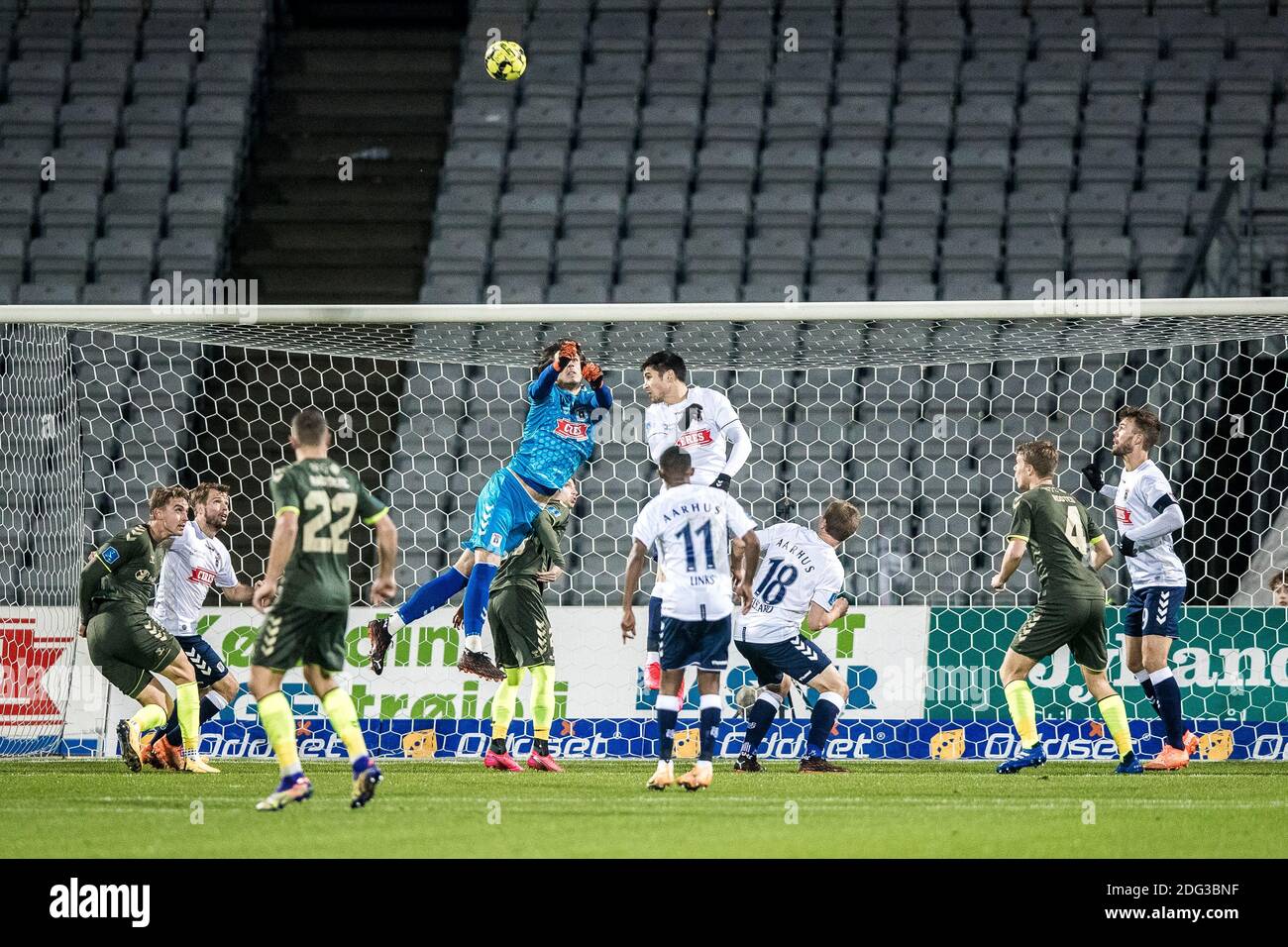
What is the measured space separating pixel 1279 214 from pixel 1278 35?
16.2 feet

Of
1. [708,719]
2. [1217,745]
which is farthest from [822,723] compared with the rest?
[1217,745]

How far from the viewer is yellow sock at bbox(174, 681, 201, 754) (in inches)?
368

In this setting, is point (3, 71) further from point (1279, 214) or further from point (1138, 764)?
point (1138, 764)

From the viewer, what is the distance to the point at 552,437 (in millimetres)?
9188

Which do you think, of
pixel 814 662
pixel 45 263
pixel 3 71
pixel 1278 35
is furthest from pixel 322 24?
pixel 814 662

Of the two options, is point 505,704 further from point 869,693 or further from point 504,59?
point 504,59

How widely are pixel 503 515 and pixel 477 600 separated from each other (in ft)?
1.79

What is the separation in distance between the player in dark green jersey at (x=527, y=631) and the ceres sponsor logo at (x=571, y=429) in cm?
30

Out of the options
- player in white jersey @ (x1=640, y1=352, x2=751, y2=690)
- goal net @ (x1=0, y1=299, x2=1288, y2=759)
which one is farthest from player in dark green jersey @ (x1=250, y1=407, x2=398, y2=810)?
goal net @ (x1=0, y1=299, x2=1288, y2=759)

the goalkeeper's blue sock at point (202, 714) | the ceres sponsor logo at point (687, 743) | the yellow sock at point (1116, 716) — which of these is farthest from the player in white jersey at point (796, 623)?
the goalkeeper's blue sock at point (202, 714)

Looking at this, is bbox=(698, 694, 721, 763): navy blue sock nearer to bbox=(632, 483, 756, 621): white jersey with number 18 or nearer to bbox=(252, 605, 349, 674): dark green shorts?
bbox=(632, 483, 756, 621): white jersey with number 18

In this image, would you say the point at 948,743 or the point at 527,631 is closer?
the point at 527,631

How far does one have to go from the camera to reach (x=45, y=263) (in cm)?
1625
